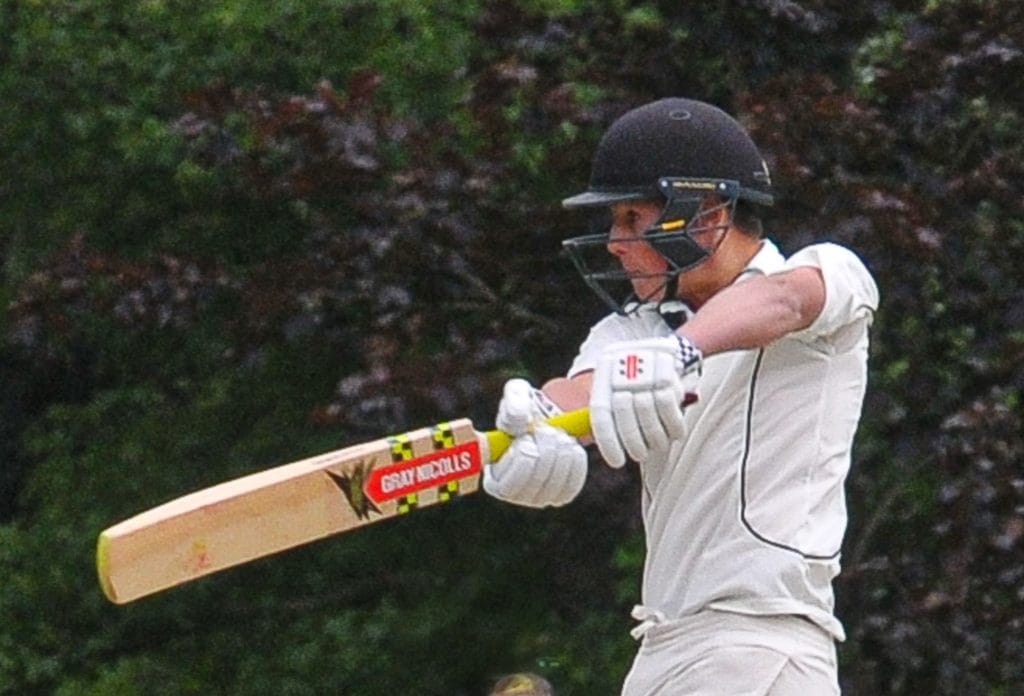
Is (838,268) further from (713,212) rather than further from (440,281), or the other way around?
(440,281)

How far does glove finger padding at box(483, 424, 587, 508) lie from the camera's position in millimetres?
3912

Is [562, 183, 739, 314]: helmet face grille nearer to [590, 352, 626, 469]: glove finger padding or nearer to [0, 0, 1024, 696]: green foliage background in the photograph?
[590, 352, 626, 469]: glove finger padding

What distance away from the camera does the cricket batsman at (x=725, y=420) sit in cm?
394

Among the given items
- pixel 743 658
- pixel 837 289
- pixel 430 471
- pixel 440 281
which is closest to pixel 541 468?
pixel 430 471

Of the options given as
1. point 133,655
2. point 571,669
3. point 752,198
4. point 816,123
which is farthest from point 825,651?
point 133,655

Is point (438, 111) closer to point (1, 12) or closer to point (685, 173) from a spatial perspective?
point (1, 12)

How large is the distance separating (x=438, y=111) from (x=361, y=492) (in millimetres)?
2836

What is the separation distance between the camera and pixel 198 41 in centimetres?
700

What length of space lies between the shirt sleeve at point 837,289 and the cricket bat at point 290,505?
0.40 meters

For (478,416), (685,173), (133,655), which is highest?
(685,173)

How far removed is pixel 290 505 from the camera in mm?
3869

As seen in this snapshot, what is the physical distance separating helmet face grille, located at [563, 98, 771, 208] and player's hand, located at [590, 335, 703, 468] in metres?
0.45

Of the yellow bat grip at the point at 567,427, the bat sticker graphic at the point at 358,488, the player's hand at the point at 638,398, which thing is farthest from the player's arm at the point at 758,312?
the bat sticker graphic at the point at 358,488

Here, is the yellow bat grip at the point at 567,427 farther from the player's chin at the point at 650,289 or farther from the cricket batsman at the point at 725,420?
the player's chin at the point at 650,289
